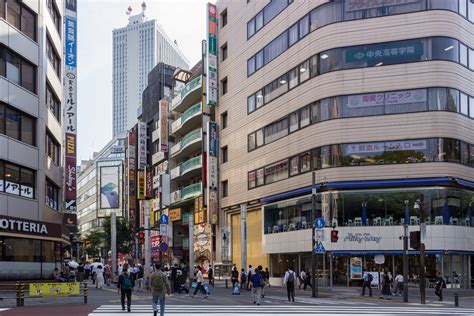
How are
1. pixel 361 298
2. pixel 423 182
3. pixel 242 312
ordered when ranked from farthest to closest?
pixel 423 182
pixel 361 298
pixel 242 312

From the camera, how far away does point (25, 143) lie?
123 feet

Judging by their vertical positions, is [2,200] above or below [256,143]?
below

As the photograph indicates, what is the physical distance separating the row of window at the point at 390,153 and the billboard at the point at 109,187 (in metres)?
68.1

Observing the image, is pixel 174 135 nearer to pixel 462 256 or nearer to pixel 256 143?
pixel 256 143

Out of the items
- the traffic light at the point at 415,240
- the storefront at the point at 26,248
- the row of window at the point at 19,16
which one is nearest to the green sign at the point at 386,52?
the traffic light at the point at 415,240

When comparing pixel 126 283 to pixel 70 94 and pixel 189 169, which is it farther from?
pixel 189 169

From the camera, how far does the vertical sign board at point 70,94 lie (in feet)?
151

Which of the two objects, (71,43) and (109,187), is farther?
(109,187)

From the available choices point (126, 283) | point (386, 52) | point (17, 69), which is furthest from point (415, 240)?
point (17, 69)

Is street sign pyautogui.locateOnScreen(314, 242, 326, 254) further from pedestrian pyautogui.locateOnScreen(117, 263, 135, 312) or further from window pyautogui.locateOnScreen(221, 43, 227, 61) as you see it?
window pyautogui.locateOnScreen(221, 43, 227, 61)

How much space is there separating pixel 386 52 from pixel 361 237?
12.1 m

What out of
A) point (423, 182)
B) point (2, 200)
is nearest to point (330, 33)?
point (423, 182)

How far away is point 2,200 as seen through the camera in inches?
1357

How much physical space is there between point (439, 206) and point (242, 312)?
2226cm
